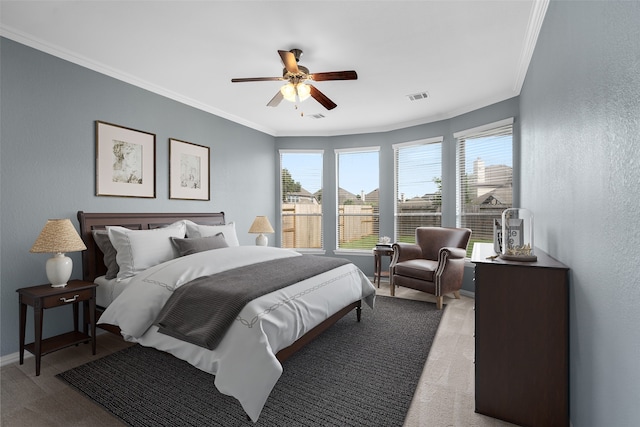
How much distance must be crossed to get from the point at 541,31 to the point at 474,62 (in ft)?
2.73

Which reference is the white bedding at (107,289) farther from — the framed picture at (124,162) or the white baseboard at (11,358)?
the framed picture at (124,162)

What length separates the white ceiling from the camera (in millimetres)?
2473

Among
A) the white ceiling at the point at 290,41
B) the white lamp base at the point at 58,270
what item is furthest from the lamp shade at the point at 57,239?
the white ceiling at the point at 290,41

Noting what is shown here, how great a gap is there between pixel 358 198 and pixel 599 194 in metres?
4.85

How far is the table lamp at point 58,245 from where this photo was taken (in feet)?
8.61

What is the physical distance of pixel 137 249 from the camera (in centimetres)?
311

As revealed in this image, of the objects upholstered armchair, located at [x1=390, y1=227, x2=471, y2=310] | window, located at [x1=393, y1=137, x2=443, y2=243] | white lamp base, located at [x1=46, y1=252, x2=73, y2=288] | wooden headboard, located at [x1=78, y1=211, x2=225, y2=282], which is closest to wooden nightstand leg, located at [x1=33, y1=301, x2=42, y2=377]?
white lamp base, located at [x1=46, y1=252, x2=73, y2=288]

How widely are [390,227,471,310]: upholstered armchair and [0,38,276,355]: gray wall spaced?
326cm

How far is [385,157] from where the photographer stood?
5891mm

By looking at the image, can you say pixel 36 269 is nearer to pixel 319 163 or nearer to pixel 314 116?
pixel 314 116

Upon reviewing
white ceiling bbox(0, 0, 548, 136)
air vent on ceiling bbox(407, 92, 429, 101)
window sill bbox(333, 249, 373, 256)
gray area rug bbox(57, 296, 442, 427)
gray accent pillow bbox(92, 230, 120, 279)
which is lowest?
gray area rug bbox(57, 296, 442, 427)

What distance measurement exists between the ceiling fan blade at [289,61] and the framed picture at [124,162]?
2.09 m

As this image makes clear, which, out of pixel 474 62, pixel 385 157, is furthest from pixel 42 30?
pixel 385 157

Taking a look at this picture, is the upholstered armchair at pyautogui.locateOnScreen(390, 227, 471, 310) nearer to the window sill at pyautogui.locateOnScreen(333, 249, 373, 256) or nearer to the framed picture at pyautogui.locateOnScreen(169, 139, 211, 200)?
the window sill at pyautogui.locateOnScreen(333, 249, 373, 256)
